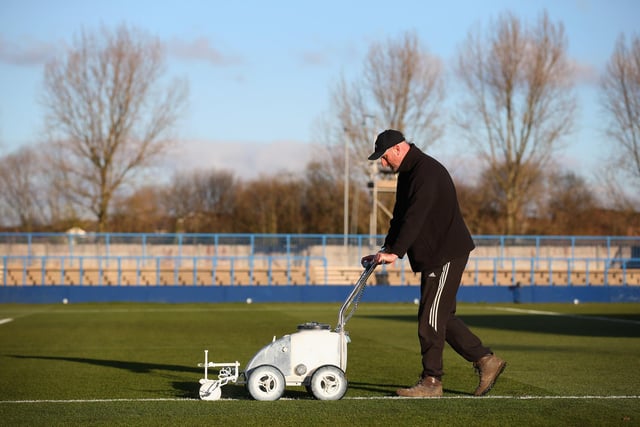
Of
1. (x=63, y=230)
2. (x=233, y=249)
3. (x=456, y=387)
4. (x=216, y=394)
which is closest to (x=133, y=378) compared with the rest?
(x=216, y=394)

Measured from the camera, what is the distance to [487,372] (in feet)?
28.2

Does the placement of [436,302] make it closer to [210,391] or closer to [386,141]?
[386,141]

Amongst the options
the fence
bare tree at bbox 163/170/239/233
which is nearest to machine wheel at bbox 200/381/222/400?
the fence

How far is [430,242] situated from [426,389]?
122 centimetres

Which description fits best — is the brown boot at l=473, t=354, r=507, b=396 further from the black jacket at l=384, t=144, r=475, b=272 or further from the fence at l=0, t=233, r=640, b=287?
the fence at l=0, t=233, r=640, b=287

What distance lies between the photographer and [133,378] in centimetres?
1056

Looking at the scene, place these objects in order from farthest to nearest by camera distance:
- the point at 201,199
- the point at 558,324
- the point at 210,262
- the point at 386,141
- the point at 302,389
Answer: the point at 201,199 → the point at 210,262 → the point at 558,324 → the point at 302,389 → the point at 386,141

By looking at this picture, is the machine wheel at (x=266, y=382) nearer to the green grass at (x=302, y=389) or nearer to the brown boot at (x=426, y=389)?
the green grass at (x=302, y=389)

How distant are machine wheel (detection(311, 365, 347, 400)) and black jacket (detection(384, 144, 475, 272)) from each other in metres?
1.12

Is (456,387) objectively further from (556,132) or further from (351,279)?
(556,132)

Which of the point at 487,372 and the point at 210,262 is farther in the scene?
the point at 210,262

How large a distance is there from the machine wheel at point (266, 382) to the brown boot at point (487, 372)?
1737mm

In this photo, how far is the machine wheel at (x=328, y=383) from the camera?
8.13m

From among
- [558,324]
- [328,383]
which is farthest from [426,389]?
[558,324]
